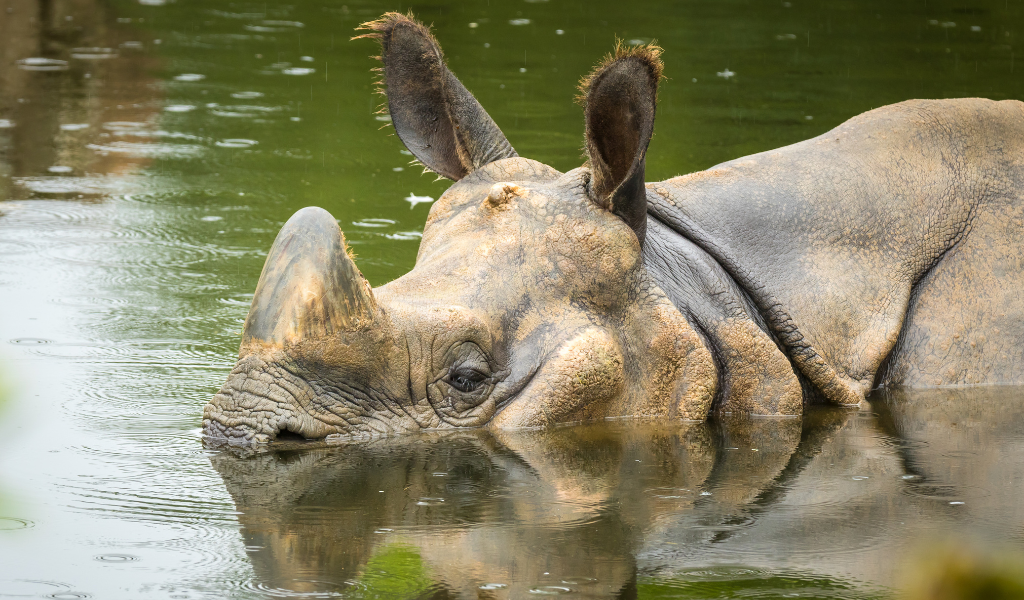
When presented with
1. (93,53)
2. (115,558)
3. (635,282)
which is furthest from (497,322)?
(93,53)

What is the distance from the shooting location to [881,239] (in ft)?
17.6

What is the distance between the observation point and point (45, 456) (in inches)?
166

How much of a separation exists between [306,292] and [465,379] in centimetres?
74

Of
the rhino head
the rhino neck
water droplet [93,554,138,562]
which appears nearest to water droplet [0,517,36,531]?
water droplet [93,554,138,562]

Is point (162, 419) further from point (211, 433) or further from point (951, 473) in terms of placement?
point (951, 473)

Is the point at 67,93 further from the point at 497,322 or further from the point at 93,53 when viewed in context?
the point at 497,322

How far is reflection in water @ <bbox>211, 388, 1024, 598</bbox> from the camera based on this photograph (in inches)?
129

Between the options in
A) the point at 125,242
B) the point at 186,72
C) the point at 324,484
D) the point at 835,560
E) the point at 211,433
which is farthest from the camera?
the point at 186,72

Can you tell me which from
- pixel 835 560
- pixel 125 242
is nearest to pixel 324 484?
pixel 835 560

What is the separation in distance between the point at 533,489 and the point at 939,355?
226 cm

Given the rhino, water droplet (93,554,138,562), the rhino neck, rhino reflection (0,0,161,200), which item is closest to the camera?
water droplet (93,554,138,562)

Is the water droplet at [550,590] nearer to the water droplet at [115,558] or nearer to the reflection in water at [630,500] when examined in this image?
the reflection in water at [630,500]

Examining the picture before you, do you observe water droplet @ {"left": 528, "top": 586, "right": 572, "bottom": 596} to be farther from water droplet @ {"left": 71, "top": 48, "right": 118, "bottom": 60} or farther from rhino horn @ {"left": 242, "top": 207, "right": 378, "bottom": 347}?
water droplet @ {"left": 71, "top": 48, "right": 118, "bottom": 60}

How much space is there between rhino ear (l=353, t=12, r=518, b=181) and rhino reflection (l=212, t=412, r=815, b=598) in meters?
1.37
